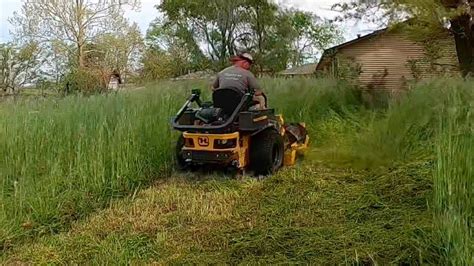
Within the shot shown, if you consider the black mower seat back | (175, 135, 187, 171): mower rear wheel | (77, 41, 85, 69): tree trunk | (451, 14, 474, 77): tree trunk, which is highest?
(77, 41, 85, 69): tree trunk

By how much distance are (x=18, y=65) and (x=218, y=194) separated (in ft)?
47.9

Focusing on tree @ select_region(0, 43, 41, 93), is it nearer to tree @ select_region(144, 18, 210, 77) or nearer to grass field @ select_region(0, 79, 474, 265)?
tree @ select_region(144, 18, 210, 77)

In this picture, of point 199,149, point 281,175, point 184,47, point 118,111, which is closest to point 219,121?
point 199,149

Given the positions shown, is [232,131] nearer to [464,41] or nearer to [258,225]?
[258,225]

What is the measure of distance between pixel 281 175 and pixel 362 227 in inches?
66.3

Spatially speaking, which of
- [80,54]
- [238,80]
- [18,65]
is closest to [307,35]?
[80,54]

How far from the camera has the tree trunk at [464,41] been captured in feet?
27.9

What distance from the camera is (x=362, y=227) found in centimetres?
348

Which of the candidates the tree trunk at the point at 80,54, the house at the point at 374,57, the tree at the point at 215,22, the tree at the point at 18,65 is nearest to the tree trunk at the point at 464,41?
the house at the point at 374,57

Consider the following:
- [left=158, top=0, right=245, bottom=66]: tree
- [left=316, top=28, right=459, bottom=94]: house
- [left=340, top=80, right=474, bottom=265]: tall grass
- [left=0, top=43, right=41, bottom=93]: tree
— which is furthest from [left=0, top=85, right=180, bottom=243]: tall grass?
[left=158, top=0, right=245, bottom=66]: tree

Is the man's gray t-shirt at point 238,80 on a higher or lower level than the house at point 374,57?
lower

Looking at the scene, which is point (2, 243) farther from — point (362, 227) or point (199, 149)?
point (362, 227)

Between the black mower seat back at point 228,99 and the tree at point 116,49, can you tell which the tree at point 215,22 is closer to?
the tree at point 116,49

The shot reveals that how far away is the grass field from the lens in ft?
10.0
